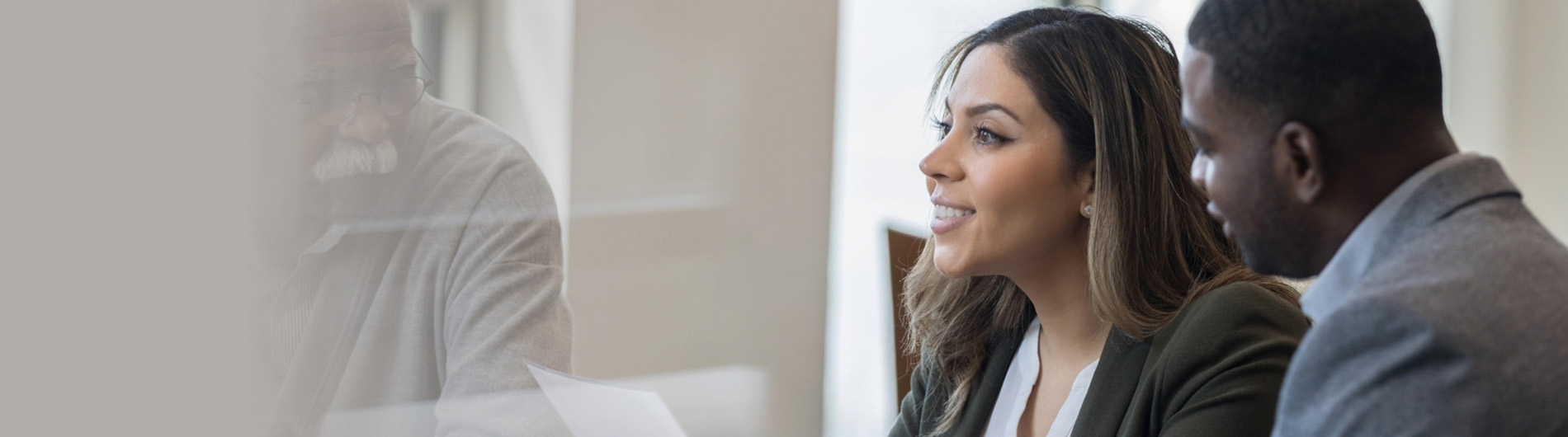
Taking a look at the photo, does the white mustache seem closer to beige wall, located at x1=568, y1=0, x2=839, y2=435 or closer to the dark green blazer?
beige wall, located at x1=568, y1=0, x2=839, y2=435

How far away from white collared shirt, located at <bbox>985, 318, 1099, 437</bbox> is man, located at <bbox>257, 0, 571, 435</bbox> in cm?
56

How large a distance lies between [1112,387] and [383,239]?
2.53 ft

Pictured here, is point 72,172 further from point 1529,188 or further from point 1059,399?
point 1529,188

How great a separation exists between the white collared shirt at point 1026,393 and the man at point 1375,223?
67cm

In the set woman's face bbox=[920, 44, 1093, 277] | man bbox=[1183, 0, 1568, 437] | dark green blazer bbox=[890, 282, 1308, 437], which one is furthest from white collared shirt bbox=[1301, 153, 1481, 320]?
woman's face bbox=[920, 44, 1093, 277]

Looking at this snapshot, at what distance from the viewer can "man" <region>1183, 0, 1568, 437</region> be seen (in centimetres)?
61

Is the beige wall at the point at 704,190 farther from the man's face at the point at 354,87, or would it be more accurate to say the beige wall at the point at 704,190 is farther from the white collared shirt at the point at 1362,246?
the white collared shirt at the point at 1362,246

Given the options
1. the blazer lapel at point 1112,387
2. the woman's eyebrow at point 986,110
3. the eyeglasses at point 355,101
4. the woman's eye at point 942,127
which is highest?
the eyeglasses at point 355,101

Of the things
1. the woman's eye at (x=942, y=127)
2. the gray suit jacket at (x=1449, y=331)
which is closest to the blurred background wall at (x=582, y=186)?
the woman's eye at (x=942, y=127)

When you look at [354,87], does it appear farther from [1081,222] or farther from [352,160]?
[1081,222]

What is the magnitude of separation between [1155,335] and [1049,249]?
0.17 meters

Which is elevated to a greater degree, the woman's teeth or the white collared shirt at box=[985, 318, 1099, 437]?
the woman's teeth

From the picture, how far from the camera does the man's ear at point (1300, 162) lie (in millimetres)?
704

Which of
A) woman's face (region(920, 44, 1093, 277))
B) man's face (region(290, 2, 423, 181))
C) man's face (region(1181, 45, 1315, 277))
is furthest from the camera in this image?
woman's face (region(920, 44, 1093, 277))
